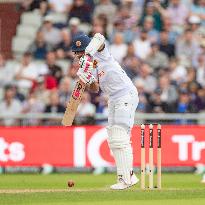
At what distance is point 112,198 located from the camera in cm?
1211

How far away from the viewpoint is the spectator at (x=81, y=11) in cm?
2208

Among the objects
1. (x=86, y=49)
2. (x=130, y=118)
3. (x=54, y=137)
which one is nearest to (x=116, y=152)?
(x=130, y=118)

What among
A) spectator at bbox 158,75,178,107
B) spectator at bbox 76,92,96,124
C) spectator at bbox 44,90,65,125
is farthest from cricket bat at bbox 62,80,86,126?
spectator at bbox 158,75,178,107

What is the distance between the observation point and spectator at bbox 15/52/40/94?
20750 millimetres

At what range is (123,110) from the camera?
13164mm

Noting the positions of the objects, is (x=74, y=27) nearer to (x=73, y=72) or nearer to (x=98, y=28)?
(x=98, y=28)

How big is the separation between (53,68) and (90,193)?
810 centimetres

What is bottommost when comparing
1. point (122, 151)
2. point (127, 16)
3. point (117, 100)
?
point (122, 151)

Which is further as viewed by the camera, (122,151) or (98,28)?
(98,28)

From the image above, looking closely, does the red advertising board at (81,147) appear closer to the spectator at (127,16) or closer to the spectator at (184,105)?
the spectator at (184,105)

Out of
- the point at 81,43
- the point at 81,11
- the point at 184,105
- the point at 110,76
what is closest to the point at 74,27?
the point at 81,11

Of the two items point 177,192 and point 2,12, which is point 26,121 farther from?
point 177,192

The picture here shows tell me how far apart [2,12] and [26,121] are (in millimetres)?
4546

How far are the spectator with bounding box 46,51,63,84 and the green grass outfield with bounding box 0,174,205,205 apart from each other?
4.37 meters
